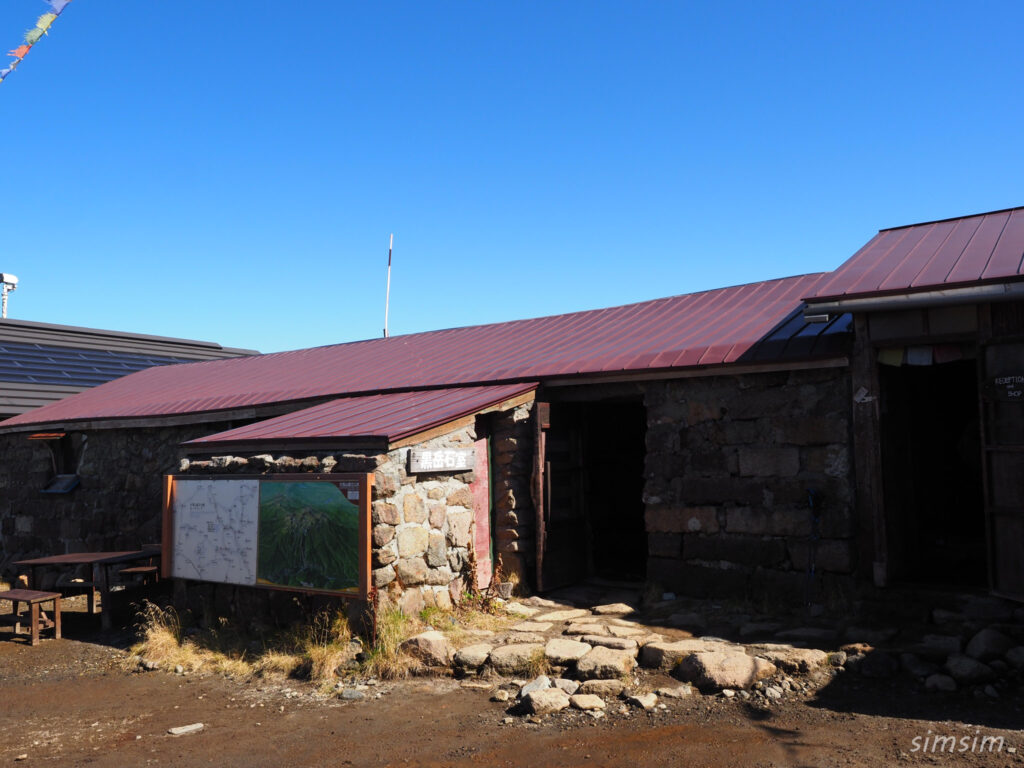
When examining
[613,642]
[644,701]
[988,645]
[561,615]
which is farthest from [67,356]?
[988,645]

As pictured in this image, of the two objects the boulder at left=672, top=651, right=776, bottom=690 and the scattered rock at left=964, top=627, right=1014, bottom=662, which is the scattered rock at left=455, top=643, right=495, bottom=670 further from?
the scattered rock at left=964, top=627, right=1014, bottom=662

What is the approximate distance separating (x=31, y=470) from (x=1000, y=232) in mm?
14556

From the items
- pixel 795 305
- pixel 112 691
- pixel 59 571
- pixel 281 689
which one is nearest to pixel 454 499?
pixel 281 689

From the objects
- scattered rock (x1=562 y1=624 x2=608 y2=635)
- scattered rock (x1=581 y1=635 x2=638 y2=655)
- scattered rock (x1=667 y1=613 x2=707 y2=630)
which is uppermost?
scattered rock (x1=667 y1=613 x2=707 y2=630)

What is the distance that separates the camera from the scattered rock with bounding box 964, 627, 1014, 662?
243 inches

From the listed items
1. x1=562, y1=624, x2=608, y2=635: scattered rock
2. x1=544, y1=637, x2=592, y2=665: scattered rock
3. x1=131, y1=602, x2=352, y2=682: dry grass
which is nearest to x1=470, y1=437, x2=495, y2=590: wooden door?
x1=562, y1=624, x2=608, y2=635: scattered rock

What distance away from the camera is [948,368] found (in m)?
10.4

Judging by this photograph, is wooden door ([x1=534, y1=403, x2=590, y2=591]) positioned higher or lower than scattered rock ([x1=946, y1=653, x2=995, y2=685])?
higher

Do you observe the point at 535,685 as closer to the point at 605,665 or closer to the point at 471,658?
the point at 605,665

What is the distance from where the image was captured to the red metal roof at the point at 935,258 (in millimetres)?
7102

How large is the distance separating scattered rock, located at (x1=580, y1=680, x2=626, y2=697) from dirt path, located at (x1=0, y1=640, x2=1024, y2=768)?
0.32 meters

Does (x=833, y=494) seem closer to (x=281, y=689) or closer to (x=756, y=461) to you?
(x=756, y=461)

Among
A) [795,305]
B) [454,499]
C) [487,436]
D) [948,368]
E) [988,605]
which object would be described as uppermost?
[795,305]

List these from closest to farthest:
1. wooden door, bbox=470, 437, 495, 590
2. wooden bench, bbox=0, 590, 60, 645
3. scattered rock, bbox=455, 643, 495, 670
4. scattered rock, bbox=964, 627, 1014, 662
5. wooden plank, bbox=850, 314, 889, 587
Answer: scattered rock, bbox=964, 627, 1014, 662 → scattered rock, bbox=455, 643, 495, 670 → wooden plank, bbox=850, 314, 889, 587 → wooden door, bbox=470, 437, 495, 590 → wooden bench, bbox=0, 590, 60, 645
